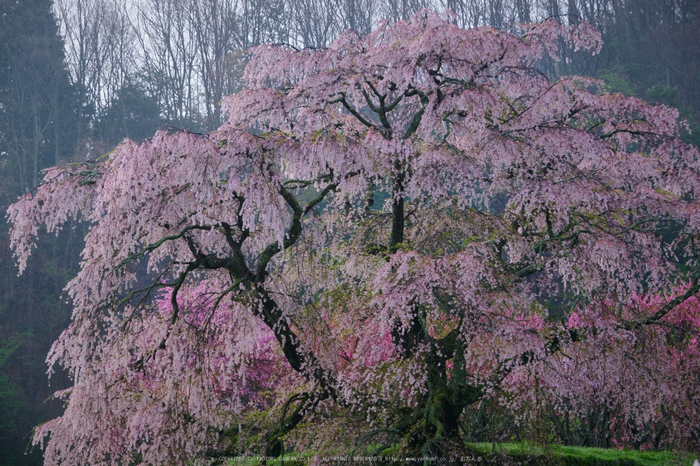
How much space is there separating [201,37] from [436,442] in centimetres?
2069

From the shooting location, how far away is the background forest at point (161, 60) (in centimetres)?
2083

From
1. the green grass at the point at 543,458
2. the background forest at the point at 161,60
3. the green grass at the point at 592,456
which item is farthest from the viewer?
the background forest at the point at 161,60

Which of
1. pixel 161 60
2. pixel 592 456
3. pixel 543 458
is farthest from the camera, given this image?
pixel 161 60

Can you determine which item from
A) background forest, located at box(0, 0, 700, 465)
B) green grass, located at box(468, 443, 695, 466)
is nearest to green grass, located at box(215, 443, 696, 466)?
green grass, located at box(468, 443, 695, 466)

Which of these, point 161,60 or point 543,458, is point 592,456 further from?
point 161,60

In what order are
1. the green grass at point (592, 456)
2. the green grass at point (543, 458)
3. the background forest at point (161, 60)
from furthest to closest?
1. the background forest at point (161, 60)
2. the green grass at point (592, 456)
3. the green grass at point (543, 458)

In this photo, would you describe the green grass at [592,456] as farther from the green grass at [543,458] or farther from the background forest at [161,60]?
the background forest at [161,60]

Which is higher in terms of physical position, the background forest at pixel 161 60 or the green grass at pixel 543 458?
the background forest at pixel 161 60

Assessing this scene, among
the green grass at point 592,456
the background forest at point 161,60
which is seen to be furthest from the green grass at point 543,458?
the background forest at point 161,60

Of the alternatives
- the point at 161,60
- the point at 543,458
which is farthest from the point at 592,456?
the point at 161,60

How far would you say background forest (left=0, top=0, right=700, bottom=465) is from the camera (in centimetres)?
2083

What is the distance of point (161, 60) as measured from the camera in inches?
931

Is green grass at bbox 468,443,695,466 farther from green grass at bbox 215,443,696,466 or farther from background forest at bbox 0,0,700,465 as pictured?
background forest at bbox 0,0,700,465

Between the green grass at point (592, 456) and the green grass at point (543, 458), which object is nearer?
the green grass at point (543, 458)
